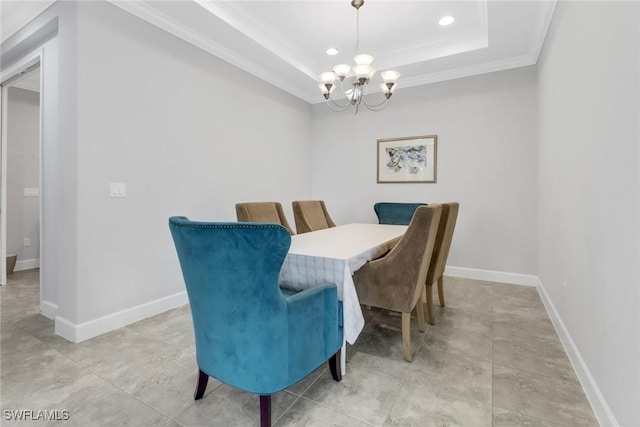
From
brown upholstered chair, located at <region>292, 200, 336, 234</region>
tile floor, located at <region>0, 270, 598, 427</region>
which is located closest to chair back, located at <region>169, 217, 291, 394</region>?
tile floor, located at <region>0, 270, 598, 427</region>

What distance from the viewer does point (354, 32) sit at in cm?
318

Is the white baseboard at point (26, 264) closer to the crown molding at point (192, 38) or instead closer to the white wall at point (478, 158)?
the crown molding at point (192, 38)

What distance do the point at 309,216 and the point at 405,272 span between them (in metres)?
1.71

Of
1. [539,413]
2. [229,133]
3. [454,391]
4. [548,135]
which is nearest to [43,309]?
[229,133]

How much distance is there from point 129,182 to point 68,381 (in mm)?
1438

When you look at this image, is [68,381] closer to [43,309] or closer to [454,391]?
[43,309]

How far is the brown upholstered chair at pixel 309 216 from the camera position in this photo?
327 centimetres

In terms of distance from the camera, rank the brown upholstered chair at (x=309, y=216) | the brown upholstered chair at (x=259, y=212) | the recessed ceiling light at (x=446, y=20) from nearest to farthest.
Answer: the brown upholstered chair at (x=259, y=212) < the recessed ceiling light at (x=446, y=20) < the brown upholstered chair at (x=309, y=216)

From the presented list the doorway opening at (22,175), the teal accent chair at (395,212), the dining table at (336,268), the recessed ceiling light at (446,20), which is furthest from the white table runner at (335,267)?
the doorway opening at (22,175)

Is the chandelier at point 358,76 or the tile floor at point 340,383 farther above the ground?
the chandelier at point 358,76

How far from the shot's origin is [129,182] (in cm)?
242

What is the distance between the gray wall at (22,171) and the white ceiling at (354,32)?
1829 millimetres

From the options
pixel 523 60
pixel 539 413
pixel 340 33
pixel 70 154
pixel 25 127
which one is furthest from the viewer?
pixel 25 127

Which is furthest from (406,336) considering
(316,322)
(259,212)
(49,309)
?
(49,309)
